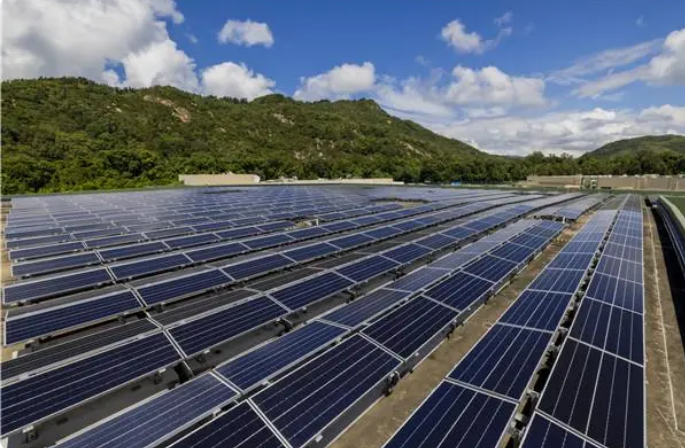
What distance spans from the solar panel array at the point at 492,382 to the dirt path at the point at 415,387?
131 cm

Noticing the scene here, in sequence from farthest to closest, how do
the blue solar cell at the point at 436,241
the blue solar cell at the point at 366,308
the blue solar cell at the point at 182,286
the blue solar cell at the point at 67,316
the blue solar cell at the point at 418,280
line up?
1. the blue solar cell at the point at 436,241
2. the blue solar cell at the point at 418,280
3. the blue solar cell at the point at 182,286
4. the blue solar cell at the point at 366,308
5. the blue solar cell at the point at 67,316

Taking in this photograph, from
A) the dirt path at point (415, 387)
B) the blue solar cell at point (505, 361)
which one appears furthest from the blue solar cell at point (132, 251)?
the blue solar cell at point (505, 361)

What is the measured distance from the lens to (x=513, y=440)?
17.7 ft

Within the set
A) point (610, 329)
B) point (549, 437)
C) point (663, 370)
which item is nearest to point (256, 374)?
point (549, 437)

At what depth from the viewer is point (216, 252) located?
626 inches

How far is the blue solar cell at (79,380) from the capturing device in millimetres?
5555

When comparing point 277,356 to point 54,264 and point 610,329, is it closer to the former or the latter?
point 610,329

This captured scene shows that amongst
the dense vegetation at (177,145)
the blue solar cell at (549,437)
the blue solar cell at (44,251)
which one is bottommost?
the blue solar cell at (549,437)

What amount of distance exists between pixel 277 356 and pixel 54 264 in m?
12.9

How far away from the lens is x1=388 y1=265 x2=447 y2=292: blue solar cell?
11.4 m

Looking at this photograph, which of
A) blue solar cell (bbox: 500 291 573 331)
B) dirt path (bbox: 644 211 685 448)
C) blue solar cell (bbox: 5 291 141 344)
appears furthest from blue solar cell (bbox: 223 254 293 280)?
dirt path (bbox: 644 211 685 448)

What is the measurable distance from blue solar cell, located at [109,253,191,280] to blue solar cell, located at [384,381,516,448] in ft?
40.8

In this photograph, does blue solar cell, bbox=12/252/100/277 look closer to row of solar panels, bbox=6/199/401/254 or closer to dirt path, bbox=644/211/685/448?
row of solar panels, bbox=6/199/401/254

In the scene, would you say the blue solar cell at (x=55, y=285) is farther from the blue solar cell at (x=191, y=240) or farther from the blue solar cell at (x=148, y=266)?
the blue solar cell at (x=191, y=240)
